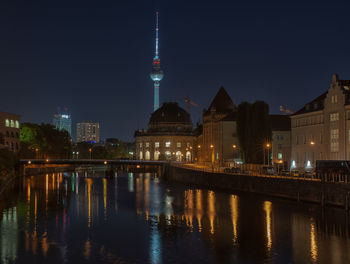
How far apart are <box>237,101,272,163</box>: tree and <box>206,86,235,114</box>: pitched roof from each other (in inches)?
2696

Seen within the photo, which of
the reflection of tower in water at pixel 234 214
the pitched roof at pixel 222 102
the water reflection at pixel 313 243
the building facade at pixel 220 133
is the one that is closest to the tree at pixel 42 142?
the building facade at pixel 220 133

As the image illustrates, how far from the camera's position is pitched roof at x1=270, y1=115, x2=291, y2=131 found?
124m

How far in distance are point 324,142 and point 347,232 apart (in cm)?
3807

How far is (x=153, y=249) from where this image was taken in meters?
45.6

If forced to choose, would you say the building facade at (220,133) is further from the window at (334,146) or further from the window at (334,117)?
the window at (334,146)

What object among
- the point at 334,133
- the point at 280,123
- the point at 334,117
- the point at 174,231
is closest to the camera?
the point at 174,231

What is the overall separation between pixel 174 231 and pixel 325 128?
1658 inches

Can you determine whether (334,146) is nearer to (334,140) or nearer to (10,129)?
(334,140)

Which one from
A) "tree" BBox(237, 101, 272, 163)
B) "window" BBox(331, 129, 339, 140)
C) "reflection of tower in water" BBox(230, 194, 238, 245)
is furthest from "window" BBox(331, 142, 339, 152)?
"tree" BBox(237, 101, 272, 163)

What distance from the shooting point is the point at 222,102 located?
181 m

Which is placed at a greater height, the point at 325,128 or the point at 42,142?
the point at 42,142

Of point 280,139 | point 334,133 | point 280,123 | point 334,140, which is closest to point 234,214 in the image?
point 334,140

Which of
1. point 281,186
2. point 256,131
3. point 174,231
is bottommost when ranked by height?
point 174,231

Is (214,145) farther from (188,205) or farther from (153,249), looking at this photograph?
Result: (153,249)
